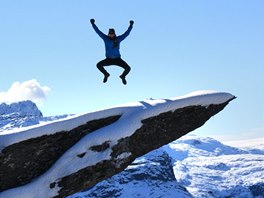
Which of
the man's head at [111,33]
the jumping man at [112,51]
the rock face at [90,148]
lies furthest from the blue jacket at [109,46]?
the rock face at [90,148]

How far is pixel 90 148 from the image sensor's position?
22.4 meters

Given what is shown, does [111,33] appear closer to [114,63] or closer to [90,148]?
[114,63]

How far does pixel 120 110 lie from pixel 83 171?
3.14 m

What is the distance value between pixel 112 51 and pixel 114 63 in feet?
1.97

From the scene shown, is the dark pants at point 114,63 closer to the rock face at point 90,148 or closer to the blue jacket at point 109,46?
the blue jacket at point 109,46

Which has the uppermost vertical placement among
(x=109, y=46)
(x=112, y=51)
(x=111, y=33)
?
(x=111, y=33)

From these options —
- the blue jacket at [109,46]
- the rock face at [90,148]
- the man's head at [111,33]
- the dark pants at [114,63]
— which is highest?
the man's head at [111,33]

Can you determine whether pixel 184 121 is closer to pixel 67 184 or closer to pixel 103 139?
pixel 103 139

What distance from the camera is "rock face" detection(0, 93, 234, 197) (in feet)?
70.4

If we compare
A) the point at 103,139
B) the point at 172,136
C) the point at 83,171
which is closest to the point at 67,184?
the point at 83,171

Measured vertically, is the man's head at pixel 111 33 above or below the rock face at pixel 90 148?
above

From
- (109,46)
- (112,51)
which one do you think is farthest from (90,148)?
(109,46)

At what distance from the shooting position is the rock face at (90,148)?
70.4 ft

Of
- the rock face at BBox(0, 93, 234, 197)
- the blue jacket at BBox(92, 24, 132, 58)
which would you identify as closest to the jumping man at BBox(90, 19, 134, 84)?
the blue jacket at BBox(92, 24, 132, 58)
